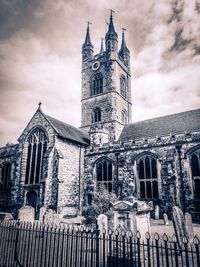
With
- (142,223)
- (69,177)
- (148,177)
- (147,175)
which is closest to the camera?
(142,223)

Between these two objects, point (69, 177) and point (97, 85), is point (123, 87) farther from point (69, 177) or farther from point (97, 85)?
point (69, 177)

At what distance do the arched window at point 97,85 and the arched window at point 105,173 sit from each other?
12.5m

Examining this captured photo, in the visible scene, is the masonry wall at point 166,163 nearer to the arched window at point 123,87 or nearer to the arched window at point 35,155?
the arched window at point 35,155

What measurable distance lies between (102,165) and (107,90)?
11968 mm

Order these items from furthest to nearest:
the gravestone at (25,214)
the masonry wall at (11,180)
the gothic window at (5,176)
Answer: the gothic window at (5,176) < the masonry wall at (11,180) < the gravestone at (25,214)

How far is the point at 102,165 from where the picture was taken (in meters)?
20.3

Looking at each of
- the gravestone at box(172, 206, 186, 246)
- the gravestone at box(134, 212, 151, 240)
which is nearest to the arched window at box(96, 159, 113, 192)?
the gravestone at box(172, 206, 186, 246)

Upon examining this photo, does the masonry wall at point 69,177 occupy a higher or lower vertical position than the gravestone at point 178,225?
higher

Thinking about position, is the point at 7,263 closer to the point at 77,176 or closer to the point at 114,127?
the point at 77,176

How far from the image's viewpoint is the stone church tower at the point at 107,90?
2706 centimetres

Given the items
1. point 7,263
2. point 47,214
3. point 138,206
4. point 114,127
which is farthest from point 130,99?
point 7,263

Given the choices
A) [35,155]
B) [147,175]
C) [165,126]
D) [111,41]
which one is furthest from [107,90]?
[147,175]

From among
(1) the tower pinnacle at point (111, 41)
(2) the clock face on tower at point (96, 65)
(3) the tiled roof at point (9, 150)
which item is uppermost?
(1) the tower pinnacle at point (111, 41)

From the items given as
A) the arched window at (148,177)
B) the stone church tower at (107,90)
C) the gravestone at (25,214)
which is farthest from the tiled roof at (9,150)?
the arched window at (148,177)
